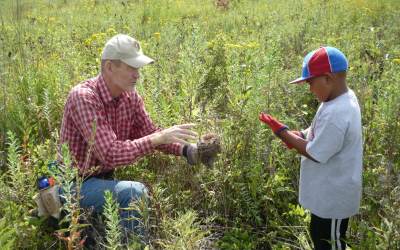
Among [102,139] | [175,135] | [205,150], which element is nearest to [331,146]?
[205,150]

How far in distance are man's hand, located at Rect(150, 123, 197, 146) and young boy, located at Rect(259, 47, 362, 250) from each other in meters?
0.54

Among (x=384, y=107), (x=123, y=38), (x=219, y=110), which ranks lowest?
(x=219, y=110)

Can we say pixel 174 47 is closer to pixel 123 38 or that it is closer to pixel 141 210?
pixel 123 38

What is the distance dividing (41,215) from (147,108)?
1192 mm

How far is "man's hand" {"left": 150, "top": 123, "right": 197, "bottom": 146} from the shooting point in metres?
2.55

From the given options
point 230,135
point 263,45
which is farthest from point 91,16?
point 230,135

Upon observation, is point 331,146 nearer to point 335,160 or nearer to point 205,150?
point 335,160

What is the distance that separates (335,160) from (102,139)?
53.8 inches

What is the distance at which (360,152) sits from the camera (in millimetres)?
2178

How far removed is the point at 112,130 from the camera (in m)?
2.80

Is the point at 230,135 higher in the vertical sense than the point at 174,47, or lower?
lower

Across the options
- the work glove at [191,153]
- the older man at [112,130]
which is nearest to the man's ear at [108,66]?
the older man at [112,130]

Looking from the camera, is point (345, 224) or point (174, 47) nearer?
point (345, 224)

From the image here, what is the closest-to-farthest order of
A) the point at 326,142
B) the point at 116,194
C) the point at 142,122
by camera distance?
the point at 326,142 < the point at 116,194 < the point at 142,122
